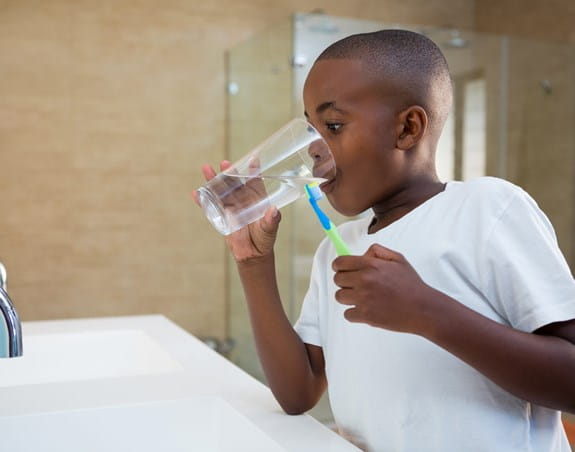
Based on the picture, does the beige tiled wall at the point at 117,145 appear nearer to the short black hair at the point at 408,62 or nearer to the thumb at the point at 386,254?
the short black hair at the point at 408,62

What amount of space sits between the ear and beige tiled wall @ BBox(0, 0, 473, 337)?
2.06 meters

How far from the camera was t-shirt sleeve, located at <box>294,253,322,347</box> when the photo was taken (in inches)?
35.2

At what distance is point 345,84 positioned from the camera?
0.78 metres

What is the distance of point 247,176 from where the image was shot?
757mm

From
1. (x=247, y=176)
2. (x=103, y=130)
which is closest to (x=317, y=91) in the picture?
(x=247, y=176)

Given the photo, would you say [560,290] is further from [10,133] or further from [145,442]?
[10,133]

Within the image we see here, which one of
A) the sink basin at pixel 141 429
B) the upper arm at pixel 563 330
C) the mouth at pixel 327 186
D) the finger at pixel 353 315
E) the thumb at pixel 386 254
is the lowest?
the sink basin at pixel 141 429

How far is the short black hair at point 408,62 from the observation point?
0.79 m

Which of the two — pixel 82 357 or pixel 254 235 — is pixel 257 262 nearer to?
pixel 254 235

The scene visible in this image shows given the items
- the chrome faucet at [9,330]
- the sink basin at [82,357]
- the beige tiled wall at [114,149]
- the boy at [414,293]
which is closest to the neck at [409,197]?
the boy at [414,293]

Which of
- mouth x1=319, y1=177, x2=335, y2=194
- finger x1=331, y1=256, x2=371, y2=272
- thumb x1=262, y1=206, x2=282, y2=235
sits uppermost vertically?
mouth x1=319, y1=177, x2=335, y2=194

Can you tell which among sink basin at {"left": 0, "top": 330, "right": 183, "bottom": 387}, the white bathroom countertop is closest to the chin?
the white bathroom countertop

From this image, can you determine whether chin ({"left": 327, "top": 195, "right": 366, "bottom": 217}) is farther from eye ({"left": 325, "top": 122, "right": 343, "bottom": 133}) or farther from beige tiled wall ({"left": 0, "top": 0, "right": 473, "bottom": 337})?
beige tiled wall ({"left": 0, "top": 0, "right": 473, "bottom": 337})

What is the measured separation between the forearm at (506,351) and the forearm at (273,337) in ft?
0.85
